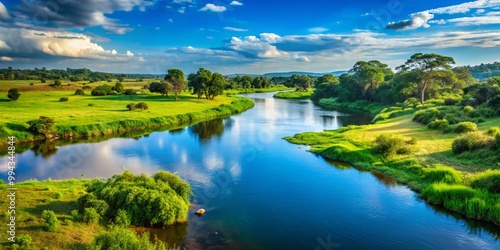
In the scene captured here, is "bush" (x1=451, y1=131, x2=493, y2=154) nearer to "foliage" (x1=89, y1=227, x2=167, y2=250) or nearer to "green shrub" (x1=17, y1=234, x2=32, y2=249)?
"foliage" (x1=89, y1=227, x2=167, y2=250)

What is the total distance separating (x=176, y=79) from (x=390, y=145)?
232 feet

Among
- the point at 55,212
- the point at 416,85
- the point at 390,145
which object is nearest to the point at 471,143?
the point at 390,145

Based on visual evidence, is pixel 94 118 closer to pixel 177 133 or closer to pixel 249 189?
pixel 177 133

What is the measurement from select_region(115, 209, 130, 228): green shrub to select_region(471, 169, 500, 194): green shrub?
79.1ft

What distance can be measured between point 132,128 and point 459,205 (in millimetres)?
47645

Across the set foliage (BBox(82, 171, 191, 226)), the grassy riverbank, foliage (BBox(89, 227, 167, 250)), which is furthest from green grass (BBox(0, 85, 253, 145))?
foliage (BBox(89, 227, 167, 250))

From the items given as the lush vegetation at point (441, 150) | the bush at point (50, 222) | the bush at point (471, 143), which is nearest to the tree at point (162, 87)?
the lush vegetation at point (441, 150)

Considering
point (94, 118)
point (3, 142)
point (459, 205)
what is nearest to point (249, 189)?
point (459, 205)

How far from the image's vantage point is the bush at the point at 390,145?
3600 centimetres

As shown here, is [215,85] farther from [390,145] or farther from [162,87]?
[390,145]

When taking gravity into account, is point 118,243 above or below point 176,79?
below

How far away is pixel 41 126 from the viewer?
46719 millimetres

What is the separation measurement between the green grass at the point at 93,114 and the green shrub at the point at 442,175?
4330cm

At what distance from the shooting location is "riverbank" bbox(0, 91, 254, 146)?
48469 millimetres
